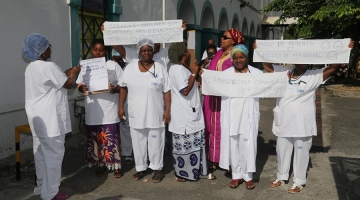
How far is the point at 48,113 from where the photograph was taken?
3.72 metres

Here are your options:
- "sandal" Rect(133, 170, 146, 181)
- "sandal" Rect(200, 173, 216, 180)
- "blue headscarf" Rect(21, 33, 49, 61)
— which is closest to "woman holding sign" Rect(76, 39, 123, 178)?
"sandal" Rect(133, 170, 146, 181)

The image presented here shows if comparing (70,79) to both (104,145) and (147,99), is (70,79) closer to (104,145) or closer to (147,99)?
(147,99)

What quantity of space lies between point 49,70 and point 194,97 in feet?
5.27

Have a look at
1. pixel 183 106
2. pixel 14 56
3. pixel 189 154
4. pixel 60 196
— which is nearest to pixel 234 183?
pixel 189 154

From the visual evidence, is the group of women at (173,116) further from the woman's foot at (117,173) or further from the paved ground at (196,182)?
the paved ground at (196,182)

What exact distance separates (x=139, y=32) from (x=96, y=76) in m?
0.91

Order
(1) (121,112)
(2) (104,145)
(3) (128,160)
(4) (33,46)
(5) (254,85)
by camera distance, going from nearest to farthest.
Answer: (4) (33,46) → (5) (254,85) → (1) (121,112) → (2) (104,145) → (3) (128,160)

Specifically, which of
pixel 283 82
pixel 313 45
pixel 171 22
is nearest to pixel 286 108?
pixel 283 82

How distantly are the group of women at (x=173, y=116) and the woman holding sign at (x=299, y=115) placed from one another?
0.03ft

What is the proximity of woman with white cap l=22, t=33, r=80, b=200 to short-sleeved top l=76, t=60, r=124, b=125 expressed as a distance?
25.3 inches

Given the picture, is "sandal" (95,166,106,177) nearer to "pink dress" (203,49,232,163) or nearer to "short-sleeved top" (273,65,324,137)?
"pink dress" (203,49,232,163)

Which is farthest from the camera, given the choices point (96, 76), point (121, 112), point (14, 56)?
point (14, 56)

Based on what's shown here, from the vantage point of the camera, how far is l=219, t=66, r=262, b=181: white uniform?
13.6 feet

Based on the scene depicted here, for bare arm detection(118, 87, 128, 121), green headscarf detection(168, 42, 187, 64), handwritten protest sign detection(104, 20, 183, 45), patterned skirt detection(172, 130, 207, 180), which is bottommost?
patterned skirt detection(172, 130, 207, 180)
